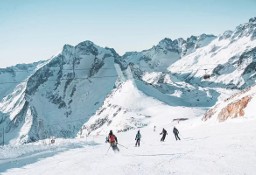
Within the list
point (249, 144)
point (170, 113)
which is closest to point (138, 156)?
point (249, 144)

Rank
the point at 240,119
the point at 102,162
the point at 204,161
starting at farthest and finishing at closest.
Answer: the point at 240,119 → the point at 102,162 → the point at 204,161

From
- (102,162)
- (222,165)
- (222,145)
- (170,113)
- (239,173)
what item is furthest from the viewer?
(170,113)

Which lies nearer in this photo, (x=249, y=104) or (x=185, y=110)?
(x=249, y=104)

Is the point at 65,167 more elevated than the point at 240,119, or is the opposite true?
the point at 240,119

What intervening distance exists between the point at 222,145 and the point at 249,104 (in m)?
25.0

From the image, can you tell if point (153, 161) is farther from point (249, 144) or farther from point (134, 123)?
point (134, 123)

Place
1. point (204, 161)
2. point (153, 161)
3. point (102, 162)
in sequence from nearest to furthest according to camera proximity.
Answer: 1. point (204, 161)
2. point (153, 161)
3. point (102, 162)

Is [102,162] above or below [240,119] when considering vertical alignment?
below

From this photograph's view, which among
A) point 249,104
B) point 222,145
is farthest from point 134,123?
point 222,145

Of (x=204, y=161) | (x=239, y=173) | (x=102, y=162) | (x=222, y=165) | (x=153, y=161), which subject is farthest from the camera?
(x=102, y=162)

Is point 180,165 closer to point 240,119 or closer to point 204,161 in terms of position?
point 204,161

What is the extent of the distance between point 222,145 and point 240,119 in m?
22.6

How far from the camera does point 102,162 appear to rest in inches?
1137

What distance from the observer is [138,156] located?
30.4 m
